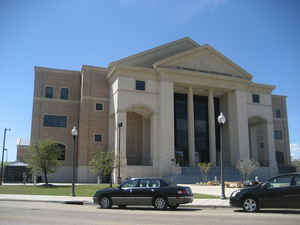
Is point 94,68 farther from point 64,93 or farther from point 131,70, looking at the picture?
point 131,70

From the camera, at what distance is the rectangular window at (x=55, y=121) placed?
43875 mm

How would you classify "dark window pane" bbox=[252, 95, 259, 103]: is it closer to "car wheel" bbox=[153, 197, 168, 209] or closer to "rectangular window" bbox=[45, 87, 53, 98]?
"rectangular window" bbox=[45, 87, 53, 98]

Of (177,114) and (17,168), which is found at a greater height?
(177,114)

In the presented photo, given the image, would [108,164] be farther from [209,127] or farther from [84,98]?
[209,127]

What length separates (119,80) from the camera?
131ft

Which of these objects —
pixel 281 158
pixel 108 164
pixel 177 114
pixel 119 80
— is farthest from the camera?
pixel 281 158

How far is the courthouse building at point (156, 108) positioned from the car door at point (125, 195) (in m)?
23.4

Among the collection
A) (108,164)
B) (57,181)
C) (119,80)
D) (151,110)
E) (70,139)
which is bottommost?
(57,181)

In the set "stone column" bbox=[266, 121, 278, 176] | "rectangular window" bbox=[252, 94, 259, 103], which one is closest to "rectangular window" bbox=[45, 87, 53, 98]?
"rectangular window" bbox=[252, 94, 259, 103]

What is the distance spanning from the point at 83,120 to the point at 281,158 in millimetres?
37641

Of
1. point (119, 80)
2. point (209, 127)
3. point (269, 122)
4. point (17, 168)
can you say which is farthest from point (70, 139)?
point (269, 122)

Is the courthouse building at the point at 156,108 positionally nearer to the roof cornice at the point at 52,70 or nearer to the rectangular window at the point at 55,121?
the roof cornice at the point at 52,70

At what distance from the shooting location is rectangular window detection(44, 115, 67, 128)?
43.9m

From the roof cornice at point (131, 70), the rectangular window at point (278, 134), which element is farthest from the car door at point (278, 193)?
the rectangular window at point (278, 134)
